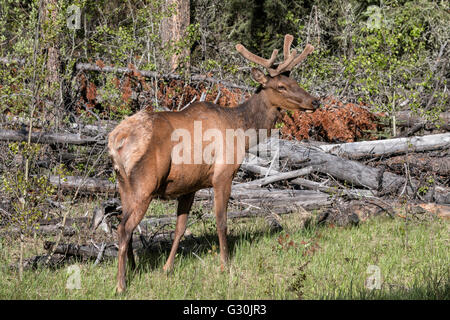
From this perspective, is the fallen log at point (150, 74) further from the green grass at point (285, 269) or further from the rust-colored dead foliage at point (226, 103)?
the green grass at point (285, 269)

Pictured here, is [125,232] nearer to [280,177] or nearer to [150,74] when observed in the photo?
[280,177]

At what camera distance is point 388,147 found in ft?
34.0

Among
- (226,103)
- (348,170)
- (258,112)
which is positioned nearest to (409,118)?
(348,170)

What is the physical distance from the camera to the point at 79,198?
880 centimetres

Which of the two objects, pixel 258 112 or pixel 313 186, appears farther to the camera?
pixel 313 186

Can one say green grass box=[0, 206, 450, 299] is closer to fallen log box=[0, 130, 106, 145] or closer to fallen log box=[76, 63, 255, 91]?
fallen log box=[0, 130, 106, 145]

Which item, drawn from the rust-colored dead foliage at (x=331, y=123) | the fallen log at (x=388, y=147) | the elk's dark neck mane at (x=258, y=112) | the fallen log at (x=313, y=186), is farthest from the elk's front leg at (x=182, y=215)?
the rust-colored dead foliage at (x=331, y=123)

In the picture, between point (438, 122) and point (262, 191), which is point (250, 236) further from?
point (438, 122)

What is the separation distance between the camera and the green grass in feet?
16.2

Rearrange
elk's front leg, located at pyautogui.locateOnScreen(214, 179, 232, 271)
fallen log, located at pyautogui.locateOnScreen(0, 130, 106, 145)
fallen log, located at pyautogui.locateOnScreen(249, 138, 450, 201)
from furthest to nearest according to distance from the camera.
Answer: fallen log, located at pyautogui.locateOnScreen(249, 138, 450, 201)
fallen log, located at pyautogui.locateOnScreen(0, 130, 106, 145)
elk's front leg, located at pyautogui.locateOnScreen(214, 179, 232, 271)

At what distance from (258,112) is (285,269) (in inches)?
80.4

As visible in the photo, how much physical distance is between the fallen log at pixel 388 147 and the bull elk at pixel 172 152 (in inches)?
156

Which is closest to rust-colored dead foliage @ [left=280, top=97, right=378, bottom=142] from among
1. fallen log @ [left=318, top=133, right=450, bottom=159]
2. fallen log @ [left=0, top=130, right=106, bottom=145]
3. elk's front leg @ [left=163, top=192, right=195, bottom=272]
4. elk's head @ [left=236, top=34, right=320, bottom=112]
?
fallen log @ [left=318, top=133, right=450, bottom=159]

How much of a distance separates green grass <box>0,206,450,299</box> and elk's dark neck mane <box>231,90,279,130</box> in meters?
1.57
